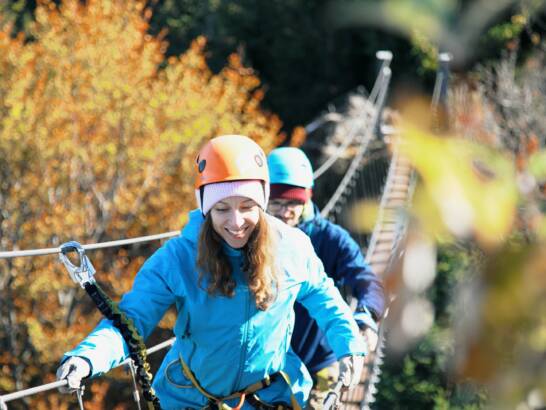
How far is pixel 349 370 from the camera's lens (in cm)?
187

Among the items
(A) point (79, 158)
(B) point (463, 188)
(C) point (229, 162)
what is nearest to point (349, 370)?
(C) point (229, 162)

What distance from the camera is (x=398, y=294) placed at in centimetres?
56

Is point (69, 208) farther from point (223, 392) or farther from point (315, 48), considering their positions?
point (223, 392)

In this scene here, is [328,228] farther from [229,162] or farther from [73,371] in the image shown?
[73,371]

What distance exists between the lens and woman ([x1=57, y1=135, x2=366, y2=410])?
1.72 meters

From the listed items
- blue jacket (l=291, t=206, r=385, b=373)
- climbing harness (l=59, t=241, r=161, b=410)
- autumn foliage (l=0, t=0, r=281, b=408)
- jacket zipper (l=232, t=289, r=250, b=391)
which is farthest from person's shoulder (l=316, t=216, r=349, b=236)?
autumn foliage (l=0, t=0, r=281, b=408)

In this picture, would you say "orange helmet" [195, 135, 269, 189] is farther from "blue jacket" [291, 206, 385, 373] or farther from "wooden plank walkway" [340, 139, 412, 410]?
"blue jacket" [291, 206, 385, 373]

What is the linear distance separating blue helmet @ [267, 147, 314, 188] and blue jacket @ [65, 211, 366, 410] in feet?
2.15

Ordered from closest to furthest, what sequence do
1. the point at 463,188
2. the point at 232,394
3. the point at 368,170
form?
the point at 463,188 < the point at 232,394 < the point at 368,170

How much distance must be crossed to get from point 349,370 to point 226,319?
1.00ft

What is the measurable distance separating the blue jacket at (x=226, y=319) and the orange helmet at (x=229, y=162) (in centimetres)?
12

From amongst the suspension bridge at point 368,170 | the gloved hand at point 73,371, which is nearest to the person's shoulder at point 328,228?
the suspension bridge at point 368,170

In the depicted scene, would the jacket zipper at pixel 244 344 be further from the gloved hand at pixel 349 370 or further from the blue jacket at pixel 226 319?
the gloved hand at pixel 349 370

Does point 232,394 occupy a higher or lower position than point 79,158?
lower
